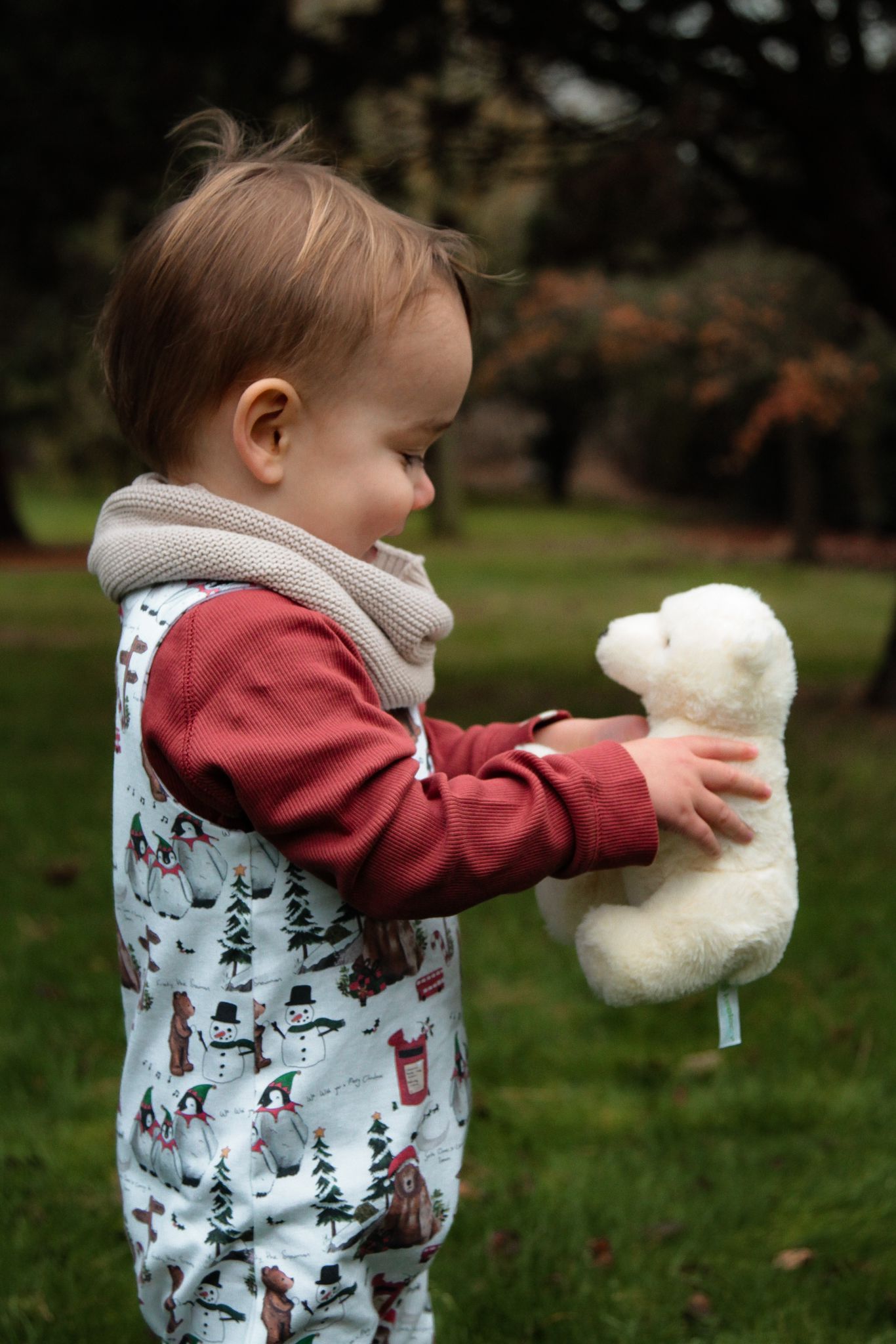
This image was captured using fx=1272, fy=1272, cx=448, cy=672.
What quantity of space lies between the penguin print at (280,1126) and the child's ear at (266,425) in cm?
66

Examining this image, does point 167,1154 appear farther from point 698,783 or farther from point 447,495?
point 447,495

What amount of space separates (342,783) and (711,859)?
1.68 feet

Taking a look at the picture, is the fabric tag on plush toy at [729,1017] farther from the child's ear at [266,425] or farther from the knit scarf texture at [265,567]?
the child's ear at [266,425]

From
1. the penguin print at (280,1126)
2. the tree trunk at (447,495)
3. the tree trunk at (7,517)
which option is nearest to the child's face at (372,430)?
the penguin print at (280,1126)

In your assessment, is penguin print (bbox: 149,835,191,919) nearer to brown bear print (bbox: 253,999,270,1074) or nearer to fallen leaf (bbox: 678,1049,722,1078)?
brown bear print (bbox: 253,999,270,1074)

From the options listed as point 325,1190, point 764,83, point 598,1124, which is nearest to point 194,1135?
point 325,1190

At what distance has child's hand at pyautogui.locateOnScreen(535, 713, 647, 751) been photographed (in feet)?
5.56

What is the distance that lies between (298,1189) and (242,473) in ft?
2.60

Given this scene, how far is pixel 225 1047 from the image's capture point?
139 centimetres

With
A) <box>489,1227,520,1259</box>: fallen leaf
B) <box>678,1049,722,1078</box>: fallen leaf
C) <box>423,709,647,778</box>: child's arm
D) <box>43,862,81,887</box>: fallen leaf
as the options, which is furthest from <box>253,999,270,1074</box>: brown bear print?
<box>43,862,81,887</box>: fallen leaf

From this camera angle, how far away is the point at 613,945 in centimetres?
153

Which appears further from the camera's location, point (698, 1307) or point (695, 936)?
point (698, 1307)

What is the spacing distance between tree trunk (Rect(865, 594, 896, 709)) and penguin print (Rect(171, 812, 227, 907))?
18.6 feet

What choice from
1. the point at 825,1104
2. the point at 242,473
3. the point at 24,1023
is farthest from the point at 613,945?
the point at 24,1023
